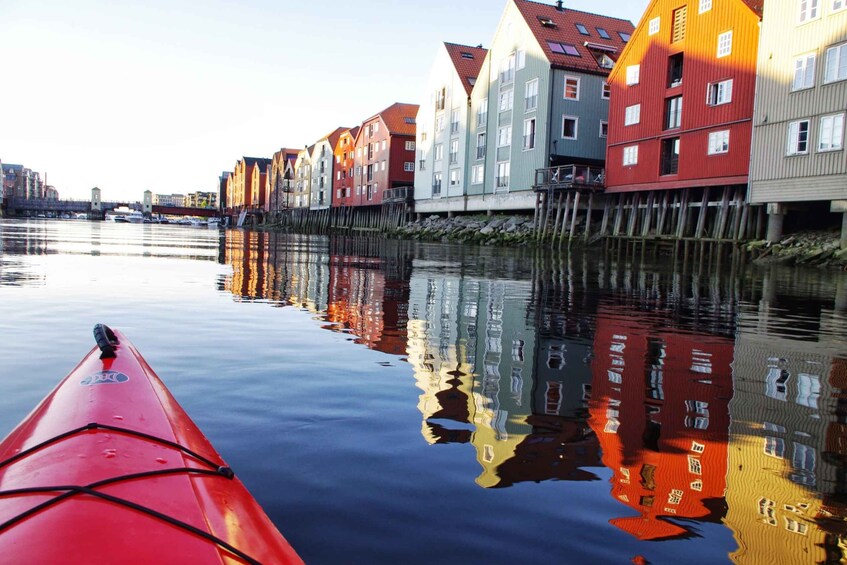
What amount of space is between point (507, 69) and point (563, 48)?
4.44m

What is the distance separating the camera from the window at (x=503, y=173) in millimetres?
43469

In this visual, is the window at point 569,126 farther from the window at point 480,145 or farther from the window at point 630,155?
the window at point 480,145

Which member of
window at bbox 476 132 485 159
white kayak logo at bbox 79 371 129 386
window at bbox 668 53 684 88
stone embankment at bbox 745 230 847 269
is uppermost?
window at bbox 668 53 684 88

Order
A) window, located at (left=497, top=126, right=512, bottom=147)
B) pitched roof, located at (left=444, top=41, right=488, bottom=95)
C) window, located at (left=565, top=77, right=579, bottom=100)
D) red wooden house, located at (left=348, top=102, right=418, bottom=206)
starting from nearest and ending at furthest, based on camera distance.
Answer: window, located at (left=565, top=77, right=579, bottom=100) → window, located at (left=497, top=126, right=512, bottom=147) → pitched roof, located at (left=444, top=41, right=488, bottom=95) → red wooden house, located at (left=348, top=102, right=418, bottom=206)

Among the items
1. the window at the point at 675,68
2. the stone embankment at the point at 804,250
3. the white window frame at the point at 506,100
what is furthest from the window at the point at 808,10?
the white window frame at the point at 506,100

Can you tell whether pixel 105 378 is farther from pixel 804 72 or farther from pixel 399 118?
pixel 399 118

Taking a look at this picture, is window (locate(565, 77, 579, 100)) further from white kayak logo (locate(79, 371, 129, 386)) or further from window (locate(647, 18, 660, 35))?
Answer: white kayak logo (locate(79, 371, 129, 386))

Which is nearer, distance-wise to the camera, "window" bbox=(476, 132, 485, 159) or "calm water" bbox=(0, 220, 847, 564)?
"calm water" bbox=(0, 220, 847, 564)

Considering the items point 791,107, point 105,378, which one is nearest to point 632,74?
point 791,107

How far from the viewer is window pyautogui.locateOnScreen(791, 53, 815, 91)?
968 inches

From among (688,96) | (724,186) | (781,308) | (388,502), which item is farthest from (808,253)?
(388,502)

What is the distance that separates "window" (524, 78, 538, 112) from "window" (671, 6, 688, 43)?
9.84 meters

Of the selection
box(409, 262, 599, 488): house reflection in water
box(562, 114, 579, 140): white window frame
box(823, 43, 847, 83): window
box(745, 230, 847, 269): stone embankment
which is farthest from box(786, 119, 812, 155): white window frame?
box(409, 262, 599, 488): house reflection in water

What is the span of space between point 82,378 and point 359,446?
1778mm
